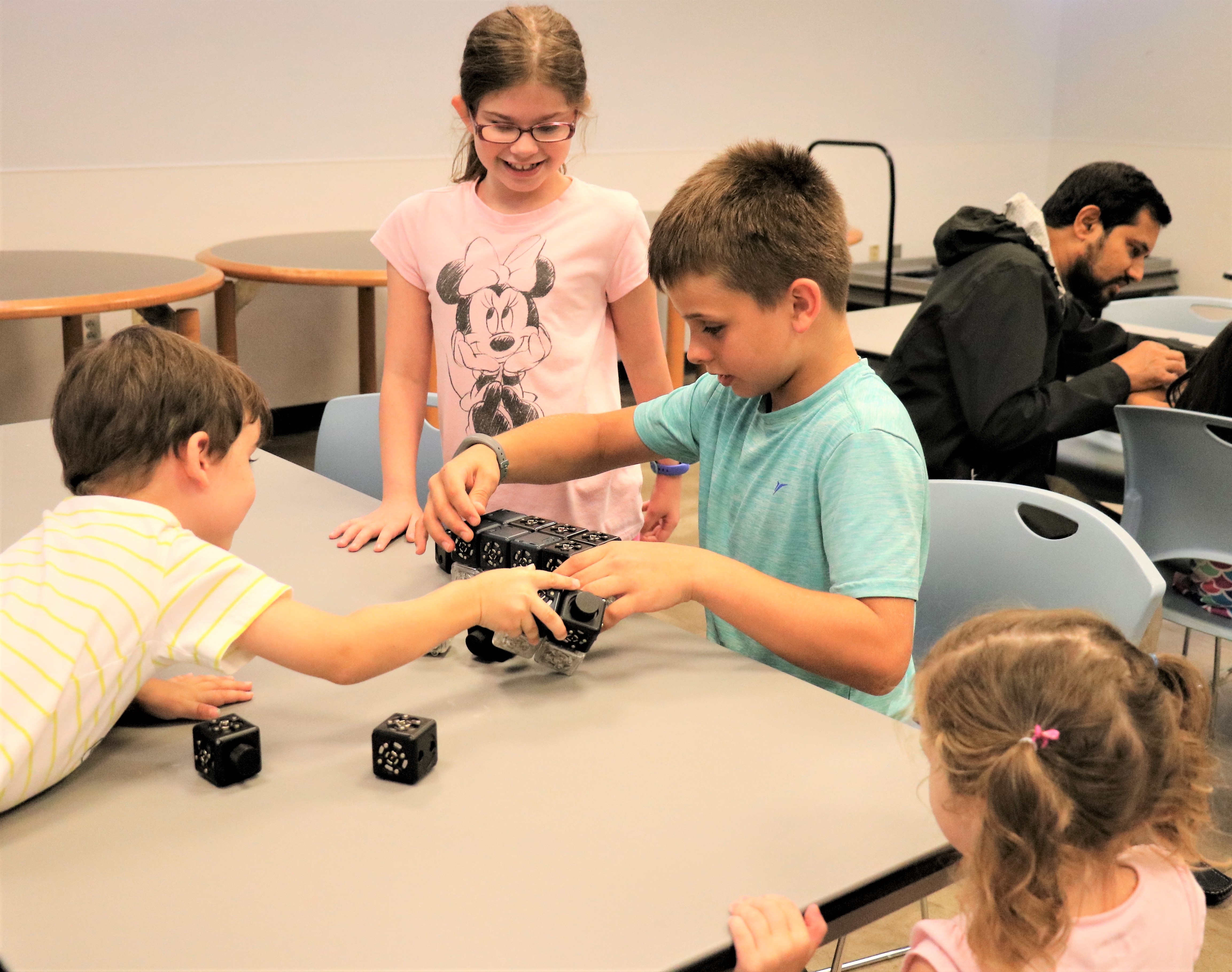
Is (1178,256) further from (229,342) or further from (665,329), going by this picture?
(229,342)

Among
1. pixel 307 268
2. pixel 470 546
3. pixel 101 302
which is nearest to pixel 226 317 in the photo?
pixel 307 268

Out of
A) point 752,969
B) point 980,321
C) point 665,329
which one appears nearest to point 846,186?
point 665,329

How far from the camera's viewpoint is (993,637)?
0.87m

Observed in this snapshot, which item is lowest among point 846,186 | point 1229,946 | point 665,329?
point 1229,946

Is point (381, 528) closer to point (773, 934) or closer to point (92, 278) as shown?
point (773, 934)

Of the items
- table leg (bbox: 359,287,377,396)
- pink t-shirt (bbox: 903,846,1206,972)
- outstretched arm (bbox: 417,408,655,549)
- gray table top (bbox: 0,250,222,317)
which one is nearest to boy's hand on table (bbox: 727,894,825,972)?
pink t-shirt (bbox: 903,846,1206,972)

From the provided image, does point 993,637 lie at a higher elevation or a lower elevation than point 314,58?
lower

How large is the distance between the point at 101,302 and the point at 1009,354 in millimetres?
2183

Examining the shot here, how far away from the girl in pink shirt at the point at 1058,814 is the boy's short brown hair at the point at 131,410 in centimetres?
65

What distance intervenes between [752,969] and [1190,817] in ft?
1.23

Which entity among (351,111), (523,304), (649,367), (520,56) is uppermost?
(351,111)

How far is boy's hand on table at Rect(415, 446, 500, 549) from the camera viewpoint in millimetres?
1288

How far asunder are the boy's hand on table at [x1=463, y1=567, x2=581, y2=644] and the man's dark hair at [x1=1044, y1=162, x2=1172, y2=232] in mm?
1971

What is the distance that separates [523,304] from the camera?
174cm
